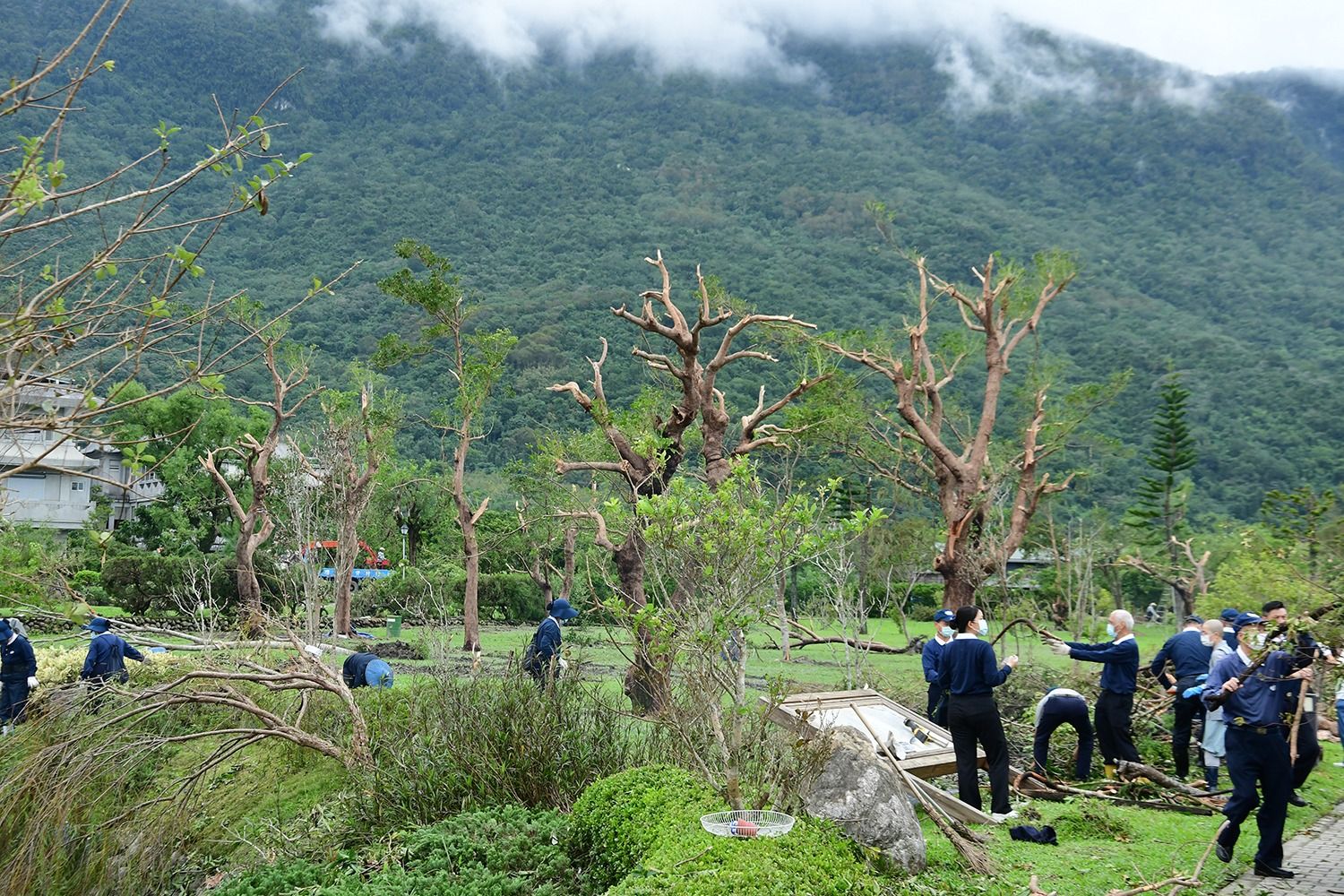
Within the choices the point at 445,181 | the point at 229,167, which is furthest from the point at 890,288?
the point at 229,167

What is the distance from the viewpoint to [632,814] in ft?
22.0

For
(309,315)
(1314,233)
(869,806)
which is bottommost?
(869,806)

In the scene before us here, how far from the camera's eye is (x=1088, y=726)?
1021 centimetres

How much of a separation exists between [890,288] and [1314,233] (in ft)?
130

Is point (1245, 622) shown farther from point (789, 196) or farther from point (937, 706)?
point (789, 196)

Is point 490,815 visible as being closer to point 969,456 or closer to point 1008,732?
point 1008,732

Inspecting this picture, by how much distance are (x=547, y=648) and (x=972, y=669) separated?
12.9 ft

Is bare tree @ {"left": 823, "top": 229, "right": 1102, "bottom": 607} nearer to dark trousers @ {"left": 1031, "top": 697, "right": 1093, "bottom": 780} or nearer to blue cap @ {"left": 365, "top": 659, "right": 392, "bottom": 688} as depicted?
dark trousers @ {"left": 1031, "top": 697, "right": 1093, "bottom": 780}

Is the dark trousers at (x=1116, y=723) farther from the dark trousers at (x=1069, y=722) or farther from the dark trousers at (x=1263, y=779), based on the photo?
the dark trousers at (x=1263, y=779)

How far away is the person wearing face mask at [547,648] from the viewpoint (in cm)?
916

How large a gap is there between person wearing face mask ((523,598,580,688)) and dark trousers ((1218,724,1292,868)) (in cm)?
504

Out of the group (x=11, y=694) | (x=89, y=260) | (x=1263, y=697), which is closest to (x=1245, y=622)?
(x=1263, y=697)

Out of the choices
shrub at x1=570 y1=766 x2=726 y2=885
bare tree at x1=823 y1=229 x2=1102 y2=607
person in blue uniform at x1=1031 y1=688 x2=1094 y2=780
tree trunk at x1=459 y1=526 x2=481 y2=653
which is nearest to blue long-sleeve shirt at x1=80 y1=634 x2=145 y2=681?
shrub at x1=570 y1=766 x2=726 y2=885

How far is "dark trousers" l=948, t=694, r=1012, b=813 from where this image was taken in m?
8.78
